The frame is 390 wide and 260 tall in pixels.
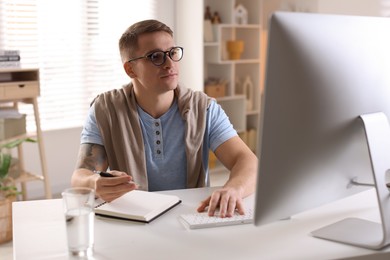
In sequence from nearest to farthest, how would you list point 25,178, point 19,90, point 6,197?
point 6,197
point 19,90
point 25,178

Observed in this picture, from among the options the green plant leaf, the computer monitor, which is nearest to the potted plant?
the green plant leaf

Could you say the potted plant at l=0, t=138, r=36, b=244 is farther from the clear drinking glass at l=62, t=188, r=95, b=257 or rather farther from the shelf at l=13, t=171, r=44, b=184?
the clear drinking glass at l=62, t=188, r=95, b=257

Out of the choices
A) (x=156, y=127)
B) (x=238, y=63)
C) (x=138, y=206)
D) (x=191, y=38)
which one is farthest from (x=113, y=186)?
(x=238, y=63)

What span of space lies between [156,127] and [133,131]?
0.30 feet

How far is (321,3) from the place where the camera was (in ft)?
15.0

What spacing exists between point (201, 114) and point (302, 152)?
0.98 m

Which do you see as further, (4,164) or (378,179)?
(4,164)

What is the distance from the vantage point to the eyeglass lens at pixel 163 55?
6.24 ft

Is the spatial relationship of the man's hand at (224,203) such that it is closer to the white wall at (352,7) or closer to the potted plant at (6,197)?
the potted plant at (6,197)

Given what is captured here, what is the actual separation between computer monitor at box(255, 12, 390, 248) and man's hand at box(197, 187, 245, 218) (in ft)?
1.08

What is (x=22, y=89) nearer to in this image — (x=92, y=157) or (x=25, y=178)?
(x=25, y=178)

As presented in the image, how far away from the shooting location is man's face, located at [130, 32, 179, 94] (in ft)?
6.28

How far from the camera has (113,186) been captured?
1.44 meters

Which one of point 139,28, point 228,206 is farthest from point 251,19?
point 228,206
